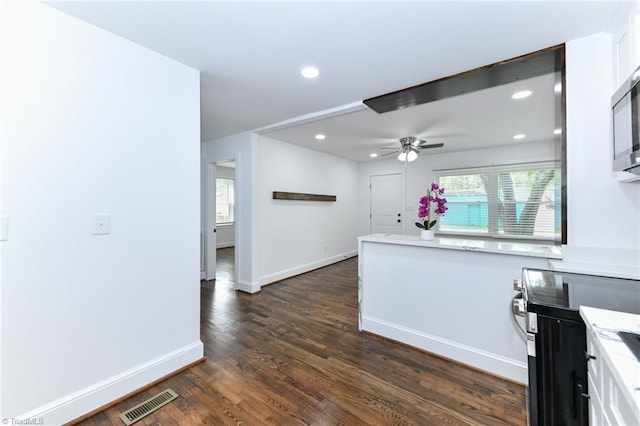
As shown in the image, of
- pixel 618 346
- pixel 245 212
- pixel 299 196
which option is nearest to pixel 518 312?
pixel 618 346

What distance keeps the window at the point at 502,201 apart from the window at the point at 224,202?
19.2 ft

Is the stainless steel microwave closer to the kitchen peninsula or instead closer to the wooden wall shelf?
the kitchen peninsula

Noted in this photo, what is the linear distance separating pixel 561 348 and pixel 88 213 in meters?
2.56

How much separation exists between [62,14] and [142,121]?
654 mm

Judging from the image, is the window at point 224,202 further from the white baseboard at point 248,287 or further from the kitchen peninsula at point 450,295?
the kitchen peninsula at point 450,295

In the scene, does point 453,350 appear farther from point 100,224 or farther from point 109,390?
point 100,224

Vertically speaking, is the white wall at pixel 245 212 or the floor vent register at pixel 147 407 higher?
the white wall at pixel 245 212

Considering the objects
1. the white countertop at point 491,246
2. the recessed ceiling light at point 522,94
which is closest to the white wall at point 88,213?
the white countertop at point 491,246

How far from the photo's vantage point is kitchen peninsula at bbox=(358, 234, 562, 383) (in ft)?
6.50

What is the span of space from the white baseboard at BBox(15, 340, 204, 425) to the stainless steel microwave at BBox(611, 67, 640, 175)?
117 inches

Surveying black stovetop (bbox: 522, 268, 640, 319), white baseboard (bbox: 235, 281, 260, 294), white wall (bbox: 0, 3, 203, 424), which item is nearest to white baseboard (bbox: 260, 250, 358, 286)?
white baseboard (bbox: 235, 281, 260, 294)

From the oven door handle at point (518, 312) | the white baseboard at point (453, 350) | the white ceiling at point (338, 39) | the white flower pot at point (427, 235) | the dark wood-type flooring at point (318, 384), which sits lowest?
the dark wood-type flooring at point (318, 384)

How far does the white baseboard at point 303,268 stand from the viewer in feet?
13.9

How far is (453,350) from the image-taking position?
221 cm
